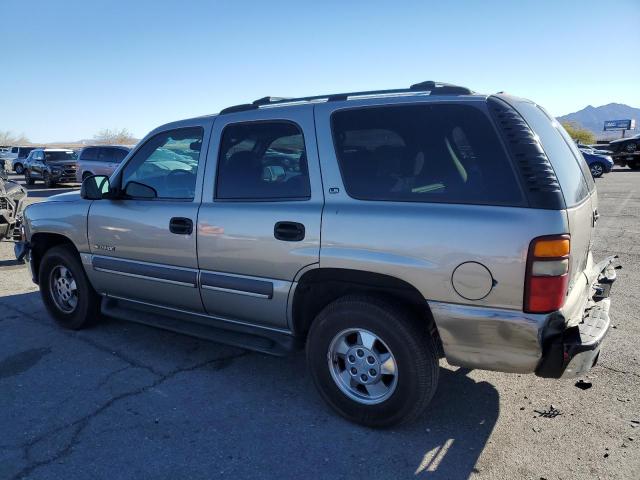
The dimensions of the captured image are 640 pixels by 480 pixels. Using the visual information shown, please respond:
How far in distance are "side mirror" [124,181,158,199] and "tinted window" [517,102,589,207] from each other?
282 cm

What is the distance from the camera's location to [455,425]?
10.3ft

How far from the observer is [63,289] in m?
4.89

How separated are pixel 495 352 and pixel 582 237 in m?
0.83

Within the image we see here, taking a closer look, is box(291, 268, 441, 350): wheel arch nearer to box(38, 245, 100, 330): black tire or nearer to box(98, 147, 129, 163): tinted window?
box(38, 245, 100, 330): black tire

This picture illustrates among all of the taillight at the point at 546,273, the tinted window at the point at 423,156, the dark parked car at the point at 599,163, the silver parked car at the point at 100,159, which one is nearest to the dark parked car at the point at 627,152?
the dark parked car at the point at 599,163

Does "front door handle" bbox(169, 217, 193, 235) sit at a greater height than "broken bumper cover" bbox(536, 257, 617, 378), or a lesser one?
greater

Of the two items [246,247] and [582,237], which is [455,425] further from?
[246,247]

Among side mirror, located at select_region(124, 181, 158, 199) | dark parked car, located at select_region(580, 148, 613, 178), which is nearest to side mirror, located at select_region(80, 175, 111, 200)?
side mirror, located at select_region(124, 181, 158, 199)

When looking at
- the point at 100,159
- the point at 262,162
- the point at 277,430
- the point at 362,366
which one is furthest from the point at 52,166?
the point at 362,366

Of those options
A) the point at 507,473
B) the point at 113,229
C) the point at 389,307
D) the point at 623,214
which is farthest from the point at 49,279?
the point at 623,214

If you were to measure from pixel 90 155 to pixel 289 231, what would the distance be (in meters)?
19.2

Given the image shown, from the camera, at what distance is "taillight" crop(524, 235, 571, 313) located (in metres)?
2.48

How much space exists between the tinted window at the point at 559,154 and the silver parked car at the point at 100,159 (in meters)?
18.3

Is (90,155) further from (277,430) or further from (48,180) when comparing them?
(277,430)
